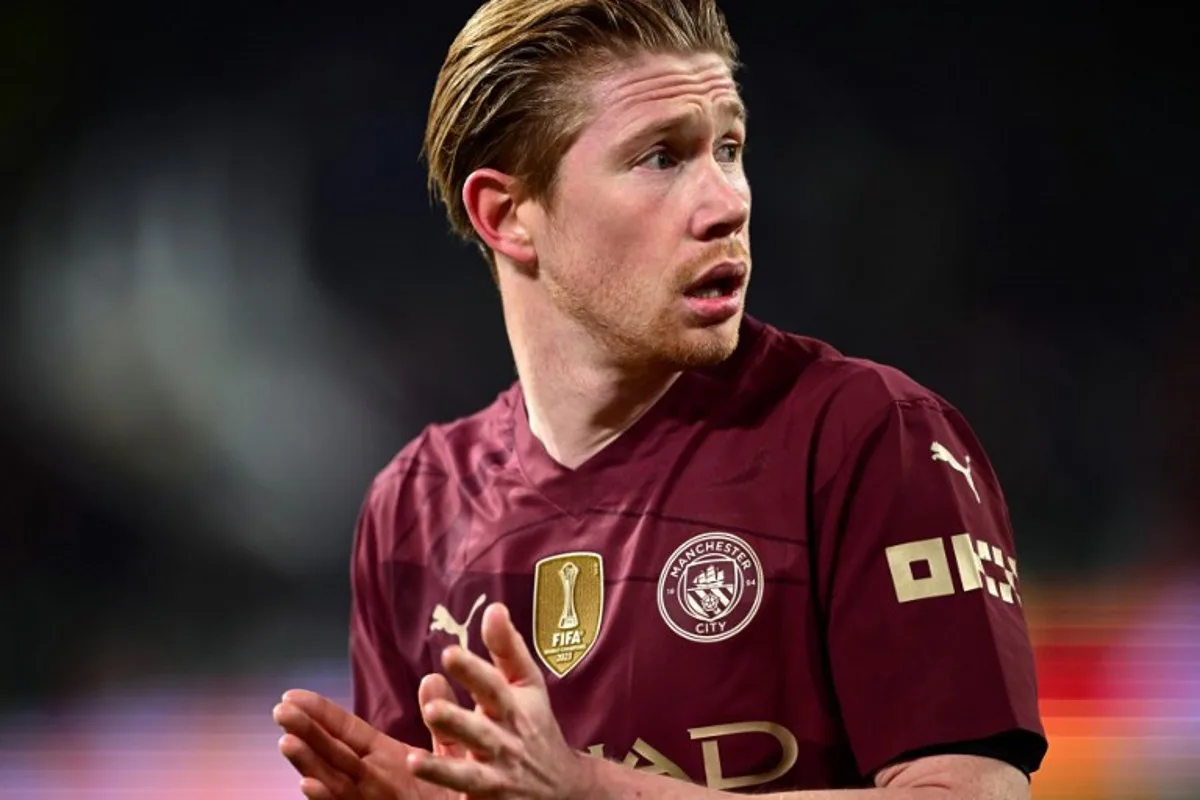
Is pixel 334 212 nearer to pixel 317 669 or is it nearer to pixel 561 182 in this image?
pixel 317 669

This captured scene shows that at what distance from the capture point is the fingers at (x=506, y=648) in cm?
147

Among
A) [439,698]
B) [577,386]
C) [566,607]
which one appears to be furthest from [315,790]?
[577,386]

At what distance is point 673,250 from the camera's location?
6.51ft

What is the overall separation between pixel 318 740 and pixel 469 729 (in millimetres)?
340

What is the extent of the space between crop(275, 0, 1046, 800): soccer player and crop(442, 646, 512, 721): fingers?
103 millimetres

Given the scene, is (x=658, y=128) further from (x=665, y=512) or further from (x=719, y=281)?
(x=665, y=512)

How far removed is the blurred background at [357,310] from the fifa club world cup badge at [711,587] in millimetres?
1853

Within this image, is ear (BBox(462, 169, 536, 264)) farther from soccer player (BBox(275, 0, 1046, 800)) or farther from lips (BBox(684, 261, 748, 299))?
lips (BBox(684, 261, 748, 299))

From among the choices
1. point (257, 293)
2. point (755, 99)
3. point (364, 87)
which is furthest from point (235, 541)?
point (755, 99)

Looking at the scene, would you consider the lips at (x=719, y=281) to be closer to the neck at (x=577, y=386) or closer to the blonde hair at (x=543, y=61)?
the neck at (x=577, y=386)

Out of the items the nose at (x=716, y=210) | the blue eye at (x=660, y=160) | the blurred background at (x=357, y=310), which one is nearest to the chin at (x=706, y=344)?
the nose at (x=716, y=210)

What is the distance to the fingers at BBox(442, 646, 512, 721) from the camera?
4.62ft

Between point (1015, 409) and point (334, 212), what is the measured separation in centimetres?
190

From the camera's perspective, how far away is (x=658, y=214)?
1988 mm
